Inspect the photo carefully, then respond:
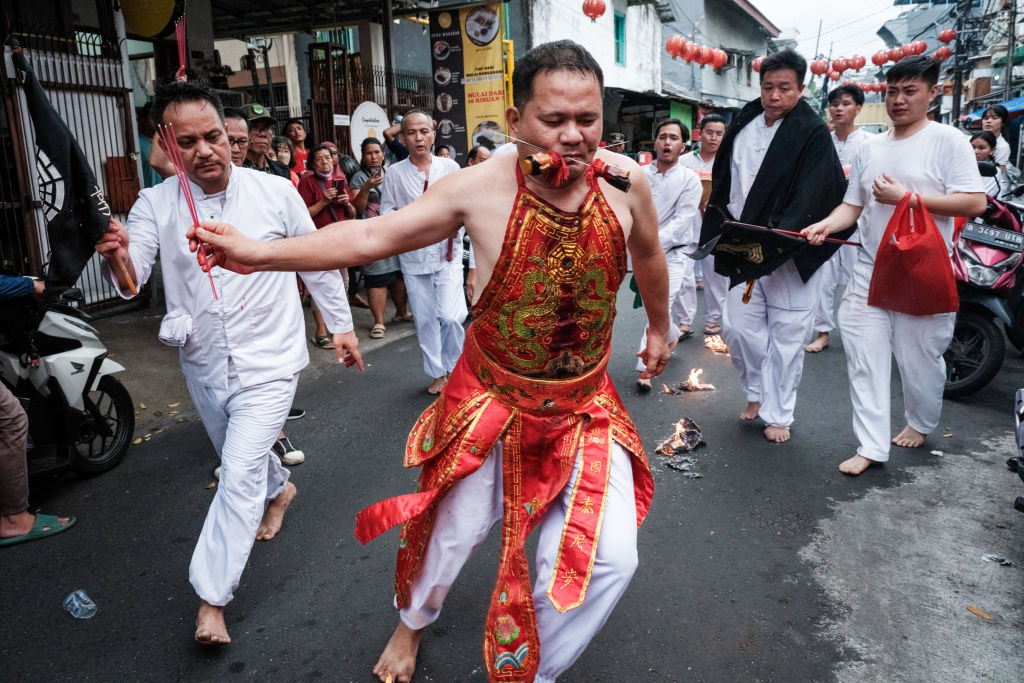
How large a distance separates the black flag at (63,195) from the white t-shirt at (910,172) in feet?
12.5

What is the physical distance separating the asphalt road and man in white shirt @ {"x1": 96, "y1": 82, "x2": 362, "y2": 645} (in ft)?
1.21

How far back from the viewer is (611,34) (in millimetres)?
20828

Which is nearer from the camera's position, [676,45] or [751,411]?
[751,411]

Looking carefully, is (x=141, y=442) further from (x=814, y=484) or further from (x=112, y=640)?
(x=814, y=484)

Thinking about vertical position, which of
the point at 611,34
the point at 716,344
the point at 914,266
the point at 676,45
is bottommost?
the point at 716,344

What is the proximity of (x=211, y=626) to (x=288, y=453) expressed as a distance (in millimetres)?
1883

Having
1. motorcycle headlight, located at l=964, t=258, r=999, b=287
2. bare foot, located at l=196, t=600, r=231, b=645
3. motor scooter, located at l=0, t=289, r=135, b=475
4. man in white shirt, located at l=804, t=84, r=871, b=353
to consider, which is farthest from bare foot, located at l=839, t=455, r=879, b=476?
motor scooter, located at l=0, t=289, r=135, b=475

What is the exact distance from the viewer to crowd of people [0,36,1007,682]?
2.12 metres

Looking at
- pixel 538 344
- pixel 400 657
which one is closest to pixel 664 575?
pixel 400 657

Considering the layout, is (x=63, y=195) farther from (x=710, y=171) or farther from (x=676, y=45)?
(x=676, y=45)

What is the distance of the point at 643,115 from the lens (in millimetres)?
22453

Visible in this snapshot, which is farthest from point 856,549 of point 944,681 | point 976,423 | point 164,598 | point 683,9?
point 683,9

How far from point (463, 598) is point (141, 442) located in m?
2.98

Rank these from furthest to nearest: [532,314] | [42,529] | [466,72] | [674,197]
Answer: [466,72] < [674,197] < [42,529] < [532,314]
